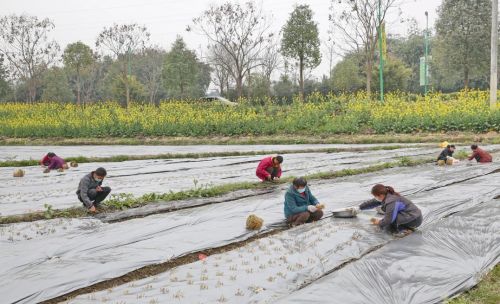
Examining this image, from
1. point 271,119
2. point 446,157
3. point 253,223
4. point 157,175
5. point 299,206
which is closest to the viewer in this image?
point 253,223

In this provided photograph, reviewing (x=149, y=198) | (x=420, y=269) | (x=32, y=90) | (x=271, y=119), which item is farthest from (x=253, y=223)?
(x=32, y=90)

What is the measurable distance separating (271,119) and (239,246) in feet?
58.2

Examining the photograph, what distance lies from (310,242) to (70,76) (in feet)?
159

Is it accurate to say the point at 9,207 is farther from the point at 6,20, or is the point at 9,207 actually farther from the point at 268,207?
the point at 6,20

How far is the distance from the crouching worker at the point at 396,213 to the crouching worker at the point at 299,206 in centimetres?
86

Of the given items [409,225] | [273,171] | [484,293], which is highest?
[273,171]

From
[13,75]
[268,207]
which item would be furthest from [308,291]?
[13,75]

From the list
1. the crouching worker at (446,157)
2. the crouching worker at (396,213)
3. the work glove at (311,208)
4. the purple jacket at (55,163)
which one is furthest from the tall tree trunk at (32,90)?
the crouching worker at (396,213)

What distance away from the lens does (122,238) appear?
6355 millimetres

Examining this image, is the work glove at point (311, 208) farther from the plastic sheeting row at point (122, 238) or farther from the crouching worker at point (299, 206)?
the plastic sheeting row at point (122, 238)

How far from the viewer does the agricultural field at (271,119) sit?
1992 cm

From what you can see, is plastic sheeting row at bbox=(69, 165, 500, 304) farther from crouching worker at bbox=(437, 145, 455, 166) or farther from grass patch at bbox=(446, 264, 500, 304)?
crouching worker at bbox=(437, 145, 455, 166)

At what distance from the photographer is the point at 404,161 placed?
41.4ft

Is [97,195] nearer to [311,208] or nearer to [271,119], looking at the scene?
[311,208]
